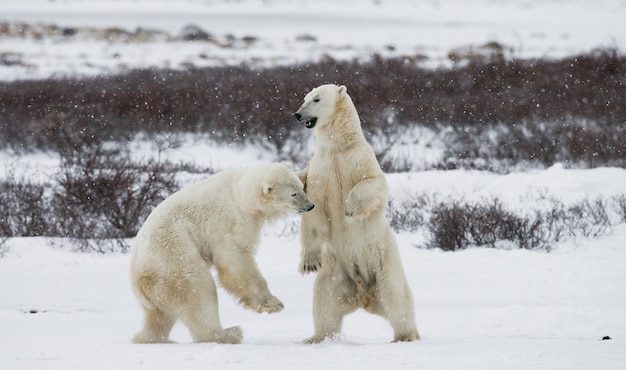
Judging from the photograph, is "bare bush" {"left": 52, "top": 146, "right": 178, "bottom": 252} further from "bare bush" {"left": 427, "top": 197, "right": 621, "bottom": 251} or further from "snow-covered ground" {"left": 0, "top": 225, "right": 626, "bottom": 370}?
"bare bush" {"left": 427, "top": 197, "right": 621, "bottom": 251}

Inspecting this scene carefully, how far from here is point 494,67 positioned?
17297 millimetres

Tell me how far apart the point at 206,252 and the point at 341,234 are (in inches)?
26.1

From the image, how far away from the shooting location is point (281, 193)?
3.66m

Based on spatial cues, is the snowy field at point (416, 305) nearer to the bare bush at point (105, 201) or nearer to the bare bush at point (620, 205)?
the bare bush at point (620, 205)

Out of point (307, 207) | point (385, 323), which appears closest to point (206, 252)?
point (307, 207)

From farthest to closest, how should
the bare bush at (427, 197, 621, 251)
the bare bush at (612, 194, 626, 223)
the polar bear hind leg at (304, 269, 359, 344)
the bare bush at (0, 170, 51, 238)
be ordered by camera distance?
the bare bush at (0, 170, 51, 238) → the bare bush at (612, 194, 626, 223) → the bare bush at (427, 197, 621, 251) → the polar bear hind leg at (304, 269, 359, 344)

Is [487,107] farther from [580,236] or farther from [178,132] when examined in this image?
[580,236]

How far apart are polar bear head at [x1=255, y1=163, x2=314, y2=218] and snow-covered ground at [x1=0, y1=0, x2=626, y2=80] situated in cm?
1650

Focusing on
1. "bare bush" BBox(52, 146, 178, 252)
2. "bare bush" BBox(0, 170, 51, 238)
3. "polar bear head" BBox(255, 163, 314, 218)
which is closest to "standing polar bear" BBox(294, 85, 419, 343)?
"polar bear head" BBox(255, 163, 314, 218)

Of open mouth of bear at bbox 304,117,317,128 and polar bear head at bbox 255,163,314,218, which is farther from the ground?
open mouth of bear at bbox 304,117,317,128

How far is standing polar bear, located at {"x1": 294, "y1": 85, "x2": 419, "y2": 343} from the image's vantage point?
3.73 metres

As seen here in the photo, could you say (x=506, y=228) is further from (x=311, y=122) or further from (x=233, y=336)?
(x=233, y=336)

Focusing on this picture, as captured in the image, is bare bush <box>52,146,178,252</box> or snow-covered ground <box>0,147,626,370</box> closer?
snow-covered ground <box>0,147,626,370</box>

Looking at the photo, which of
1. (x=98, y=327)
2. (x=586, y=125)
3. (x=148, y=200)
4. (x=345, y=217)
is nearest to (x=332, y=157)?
(x=345, y=217)
